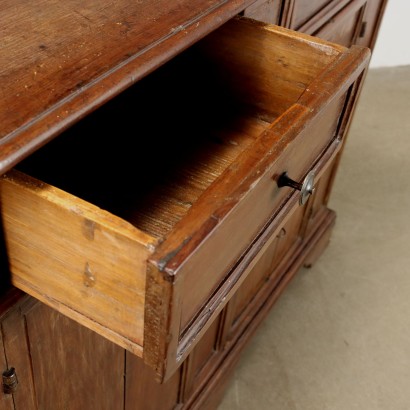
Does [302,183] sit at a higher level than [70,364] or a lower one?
higher

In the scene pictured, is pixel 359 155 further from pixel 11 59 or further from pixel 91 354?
pixel 11 59

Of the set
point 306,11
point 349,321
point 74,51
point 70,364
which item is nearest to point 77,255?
point 74,51

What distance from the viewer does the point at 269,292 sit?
145 centimetres

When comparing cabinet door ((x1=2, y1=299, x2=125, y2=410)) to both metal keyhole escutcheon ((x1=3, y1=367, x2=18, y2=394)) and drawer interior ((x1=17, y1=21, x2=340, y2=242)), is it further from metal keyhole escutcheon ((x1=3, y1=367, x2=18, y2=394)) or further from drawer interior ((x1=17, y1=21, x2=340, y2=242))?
drawer interior ((x1=17, y1=21, x2=340, y2=242))

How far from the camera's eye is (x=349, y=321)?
152 cm

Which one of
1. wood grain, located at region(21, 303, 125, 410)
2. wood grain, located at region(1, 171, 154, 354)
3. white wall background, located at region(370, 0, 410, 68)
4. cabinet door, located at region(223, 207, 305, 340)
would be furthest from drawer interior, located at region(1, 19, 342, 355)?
white wall background, located at region(370, 0, 410, 68)

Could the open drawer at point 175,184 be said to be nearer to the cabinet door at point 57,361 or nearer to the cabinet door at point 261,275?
the cabinet door at point 57,361

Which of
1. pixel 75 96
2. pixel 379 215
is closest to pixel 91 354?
pixel 75 96

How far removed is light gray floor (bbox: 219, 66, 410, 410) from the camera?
4.47 feet

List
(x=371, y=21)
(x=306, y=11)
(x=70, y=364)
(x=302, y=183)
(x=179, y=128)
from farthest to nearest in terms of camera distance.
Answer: (x=371, y=21)
(x=306, y=11)
(x=179, y=128)
(x=70, y=364)
(x=302, y=183)

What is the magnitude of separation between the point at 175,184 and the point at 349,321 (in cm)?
84

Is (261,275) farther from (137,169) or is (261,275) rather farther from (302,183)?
(302,183)

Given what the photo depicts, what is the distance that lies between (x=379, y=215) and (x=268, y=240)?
4.06ft

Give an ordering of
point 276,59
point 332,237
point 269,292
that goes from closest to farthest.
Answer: point 276,59 < point 269,292 < point 332,237
